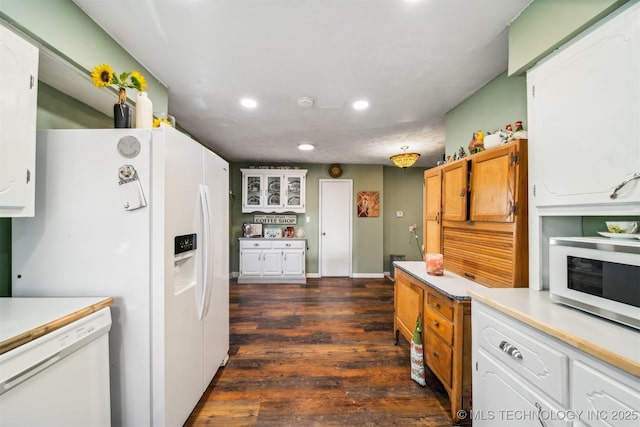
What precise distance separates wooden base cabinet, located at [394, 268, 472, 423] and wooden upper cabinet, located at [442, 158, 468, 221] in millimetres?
616

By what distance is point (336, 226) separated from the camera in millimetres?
5352

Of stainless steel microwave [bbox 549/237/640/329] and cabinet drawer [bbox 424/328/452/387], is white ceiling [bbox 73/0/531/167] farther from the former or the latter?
cabinet drawer [bbox 424/328/452/387]

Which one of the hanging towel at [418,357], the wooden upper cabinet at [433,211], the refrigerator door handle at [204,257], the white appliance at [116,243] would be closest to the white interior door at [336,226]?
the wooden upper cabinet at [433,211]

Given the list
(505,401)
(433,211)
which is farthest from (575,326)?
(433,211)

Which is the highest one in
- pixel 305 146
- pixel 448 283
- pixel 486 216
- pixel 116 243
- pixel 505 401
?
pixel 305 146

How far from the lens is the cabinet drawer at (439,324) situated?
1.53 m

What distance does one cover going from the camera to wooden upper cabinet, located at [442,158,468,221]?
1.81 metres

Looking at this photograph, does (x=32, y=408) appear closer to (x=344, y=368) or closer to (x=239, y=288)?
(x=344, y=368)

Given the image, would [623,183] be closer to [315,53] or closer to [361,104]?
[315,53]

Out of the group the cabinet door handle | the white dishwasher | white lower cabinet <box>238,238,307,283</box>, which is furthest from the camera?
white lower cabinet <box>238,238,307,283</box>

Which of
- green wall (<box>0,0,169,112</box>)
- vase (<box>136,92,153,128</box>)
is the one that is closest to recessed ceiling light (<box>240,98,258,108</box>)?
green wall (<box>0,0,169,112</box>)

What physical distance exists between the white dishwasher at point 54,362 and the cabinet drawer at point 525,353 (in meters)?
1.85

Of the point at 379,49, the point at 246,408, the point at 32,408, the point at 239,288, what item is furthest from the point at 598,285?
the point at 239,288

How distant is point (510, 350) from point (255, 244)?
4315 mm
